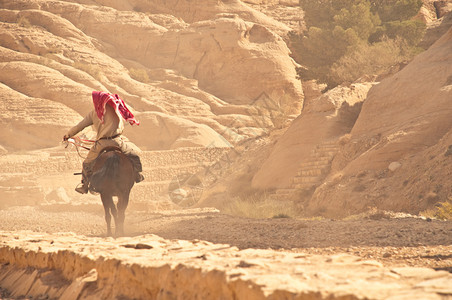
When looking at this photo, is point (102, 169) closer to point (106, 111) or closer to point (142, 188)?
point (106, 111)

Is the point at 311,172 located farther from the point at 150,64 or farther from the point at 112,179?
the point at 150,64

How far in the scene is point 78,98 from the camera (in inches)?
1481

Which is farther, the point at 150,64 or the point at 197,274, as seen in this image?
the point at 150,64

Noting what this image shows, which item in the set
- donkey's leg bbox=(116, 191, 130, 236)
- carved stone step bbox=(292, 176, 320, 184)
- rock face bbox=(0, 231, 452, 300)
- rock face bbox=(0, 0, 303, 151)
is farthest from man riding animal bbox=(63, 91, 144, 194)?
rock face bbox=(0, 0, 303, 151)

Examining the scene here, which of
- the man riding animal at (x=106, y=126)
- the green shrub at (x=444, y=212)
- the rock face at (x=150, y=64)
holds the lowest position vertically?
the rock face at (x=150, y=64)

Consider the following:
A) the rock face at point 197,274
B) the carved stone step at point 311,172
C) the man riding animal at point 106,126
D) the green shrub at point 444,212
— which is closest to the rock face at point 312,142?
the carved stone step at point 311,172

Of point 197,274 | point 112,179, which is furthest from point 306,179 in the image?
point 197,274

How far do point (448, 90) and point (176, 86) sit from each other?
35234mm

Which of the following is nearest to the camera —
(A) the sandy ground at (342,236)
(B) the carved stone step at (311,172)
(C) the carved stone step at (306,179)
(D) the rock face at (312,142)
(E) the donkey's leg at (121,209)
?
(A) the sandy ground at (342,236)

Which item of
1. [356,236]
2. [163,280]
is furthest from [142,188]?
[163,280]

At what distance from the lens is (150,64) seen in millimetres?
51812

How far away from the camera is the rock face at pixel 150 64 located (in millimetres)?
37125

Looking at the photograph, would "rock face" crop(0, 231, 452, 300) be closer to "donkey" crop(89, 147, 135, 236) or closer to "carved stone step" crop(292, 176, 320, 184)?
"donkey" crop(89, 147, 135, 236)

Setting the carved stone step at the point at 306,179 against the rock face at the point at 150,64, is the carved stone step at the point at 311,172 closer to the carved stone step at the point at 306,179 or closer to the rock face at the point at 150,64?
the carved stone step at the point at 306,179
